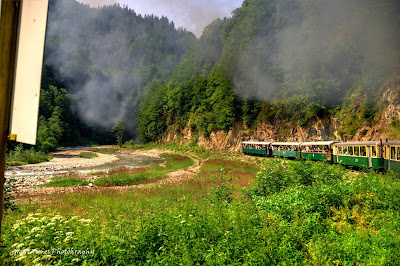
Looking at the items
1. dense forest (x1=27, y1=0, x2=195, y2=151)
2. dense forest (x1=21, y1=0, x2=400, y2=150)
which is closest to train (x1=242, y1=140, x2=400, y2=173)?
dense forest (x1=21, y1=0, x2=400, y2=150)

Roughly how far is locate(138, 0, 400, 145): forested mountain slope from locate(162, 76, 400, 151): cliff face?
0.20 meters

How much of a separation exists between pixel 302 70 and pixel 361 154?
76.0 ft

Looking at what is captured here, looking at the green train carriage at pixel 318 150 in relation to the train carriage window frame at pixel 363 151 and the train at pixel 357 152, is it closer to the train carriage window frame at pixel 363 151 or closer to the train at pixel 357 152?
the train at pixel 357 152

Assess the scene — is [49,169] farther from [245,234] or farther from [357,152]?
[357,152]

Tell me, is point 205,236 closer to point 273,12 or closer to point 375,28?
point 375,28

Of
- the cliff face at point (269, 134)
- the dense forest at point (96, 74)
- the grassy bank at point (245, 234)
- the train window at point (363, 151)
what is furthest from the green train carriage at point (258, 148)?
the dense forest at point (96, 74)

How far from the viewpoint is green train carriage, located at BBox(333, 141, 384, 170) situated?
1613 cm

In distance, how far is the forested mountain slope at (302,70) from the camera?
28125mm

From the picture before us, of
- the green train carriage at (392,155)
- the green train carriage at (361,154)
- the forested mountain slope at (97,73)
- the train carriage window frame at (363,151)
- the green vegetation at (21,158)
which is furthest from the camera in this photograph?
the forested mountain slope at (97,73)

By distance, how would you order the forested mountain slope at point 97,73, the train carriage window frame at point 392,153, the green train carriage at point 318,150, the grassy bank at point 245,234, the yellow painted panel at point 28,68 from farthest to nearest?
the forested mountain slope at point 97,73 → the green train carriage at point 318,150 → the train carriage window frame at point 392,153 → the grassy bank at point 245,234 → the yellow painted panel at point 28,68

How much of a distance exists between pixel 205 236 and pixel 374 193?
663 centimetres

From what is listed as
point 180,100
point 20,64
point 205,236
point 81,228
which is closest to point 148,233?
point 205,236

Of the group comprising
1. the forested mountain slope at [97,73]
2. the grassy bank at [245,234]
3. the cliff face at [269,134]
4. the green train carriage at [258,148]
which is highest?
the forested mountain slope at [97,73]

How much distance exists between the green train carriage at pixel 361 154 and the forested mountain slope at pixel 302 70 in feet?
23.5
